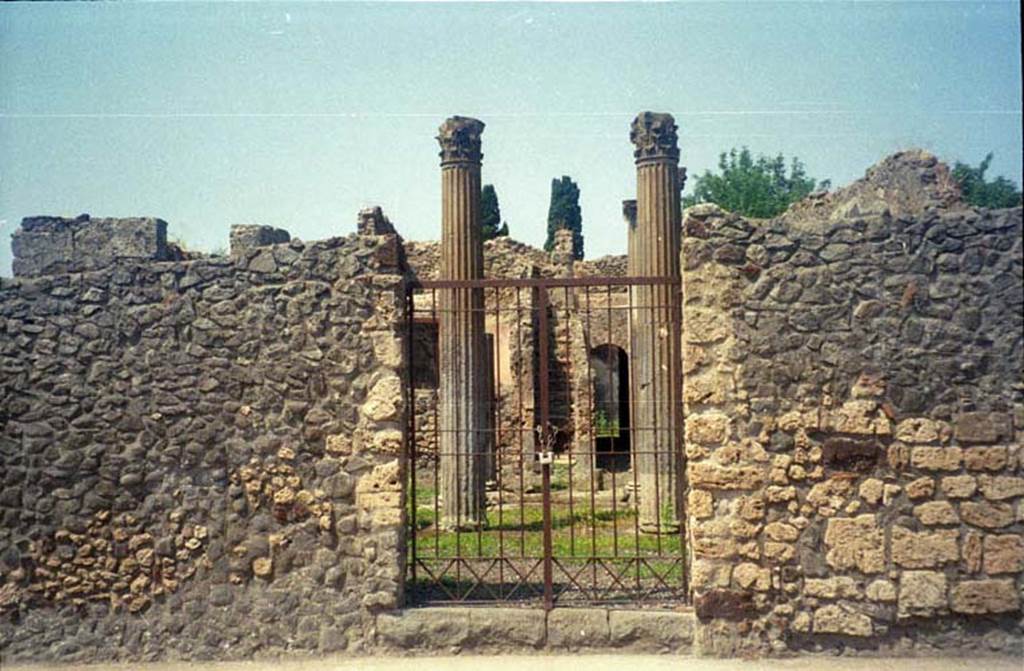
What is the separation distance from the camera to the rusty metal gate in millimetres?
6594

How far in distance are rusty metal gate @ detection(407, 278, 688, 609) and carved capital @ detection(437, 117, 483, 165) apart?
191 centimetres

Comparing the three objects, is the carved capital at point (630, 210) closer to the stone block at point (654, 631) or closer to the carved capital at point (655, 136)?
the carved capital at point (655, 136)

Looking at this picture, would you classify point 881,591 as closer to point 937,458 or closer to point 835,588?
point 835,588

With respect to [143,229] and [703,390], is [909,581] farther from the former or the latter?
[143,229]

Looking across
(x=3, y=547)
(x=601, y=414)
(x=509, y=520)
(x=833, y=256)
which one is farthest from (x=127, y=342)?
(x=601, y=414)

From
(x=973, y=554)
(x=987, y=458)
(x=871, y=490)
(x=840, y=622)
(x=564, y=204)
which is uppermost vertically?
(x=564, y=204)

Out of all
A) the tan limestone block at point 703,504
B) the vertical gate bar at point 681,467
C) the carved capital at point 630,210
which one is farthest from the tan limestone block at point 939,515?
the carved capital at point 630,210

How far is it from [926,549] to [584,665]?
98.5 inches

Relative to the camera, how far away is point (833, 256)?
6.13m

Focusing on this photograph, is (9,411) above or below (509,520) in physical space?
above

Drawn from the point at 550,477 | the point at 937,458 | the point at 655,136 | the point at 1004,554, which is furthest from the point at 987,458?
the point at 655,136

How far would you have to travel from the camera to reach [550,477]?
30.8 feet

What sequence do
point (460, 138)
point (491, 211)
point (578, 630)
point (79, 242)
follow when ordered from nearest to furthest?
point (578, 630), point (79, 242), point (460, 138), point (491, 211)

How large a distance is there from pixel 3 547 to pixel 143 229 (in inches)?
108
